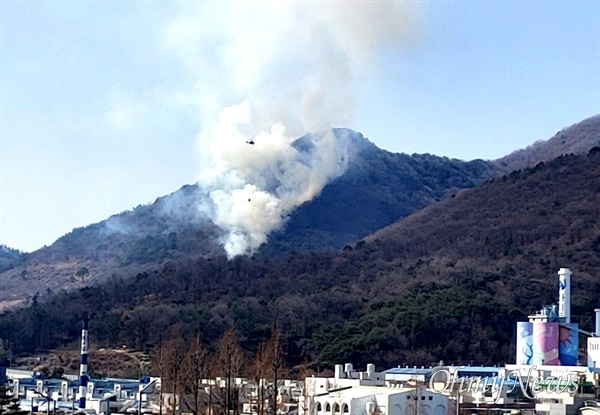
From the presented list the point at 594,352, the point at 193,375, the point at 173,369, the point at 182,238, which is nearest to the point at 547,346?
the point at 594,352

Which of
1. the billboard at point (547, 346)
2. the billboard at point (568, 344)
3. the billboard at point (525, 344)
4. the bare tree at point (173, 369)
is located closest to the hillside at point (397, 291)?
the billboard at point (525, 344)

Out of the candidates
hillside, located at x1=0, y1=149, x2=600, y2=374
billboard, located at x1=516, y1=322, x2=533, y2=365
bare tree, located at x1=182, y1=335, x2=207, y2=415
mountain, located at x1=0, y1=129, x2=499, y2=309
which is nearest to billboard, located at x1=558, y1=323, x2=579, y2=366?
billboard, located at x1=516, y1=322, x2=533, y2=365

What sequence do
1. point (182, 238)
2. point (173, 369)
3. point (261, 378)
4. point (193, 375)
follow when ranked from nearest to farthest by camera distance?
point (261, 378) → point (193, 375) → point (173, 369) → point (182, 238)

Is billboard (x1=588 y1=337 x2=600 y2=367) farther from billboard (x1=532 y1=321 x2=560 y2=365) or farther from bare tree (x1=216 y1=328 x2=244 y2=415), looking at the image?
bare tree (x1=216 y1=328 x2=244 y2=415)

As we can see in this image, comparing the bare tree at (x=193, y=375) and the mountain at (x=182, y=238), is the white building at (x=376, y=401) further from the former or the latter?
the mountain at (x=182, y=238)

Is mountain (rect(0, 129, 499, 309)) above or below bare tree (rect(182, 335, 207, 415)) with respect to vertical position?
above

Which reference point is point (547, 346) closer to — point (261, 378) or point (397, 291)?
point (261, 378)

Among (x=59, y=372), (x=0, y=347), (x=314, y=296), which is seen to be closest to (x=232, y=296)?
(x=314, y=296)

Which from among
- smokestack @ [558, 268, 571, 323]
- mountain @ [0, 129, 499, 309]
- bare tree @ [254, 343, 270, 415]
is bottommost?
bare tree @ [254, 343, 270, 415]

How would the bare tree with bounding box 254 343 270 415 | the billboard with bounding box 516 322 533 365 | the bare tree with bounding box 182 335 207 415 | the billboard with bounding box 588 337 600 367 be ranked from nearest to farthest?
the bare tree with bounding box 254 343 270 415
the bare tree with bounding box 182 335 207 415
the billboard with bounding box 588 337 600 367
the billboard with bounding box 516 322 533 365
